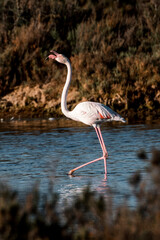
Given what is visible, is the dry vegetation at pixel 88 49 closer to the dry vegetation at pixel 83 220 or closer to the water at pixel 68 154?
the water at pixel 68 154

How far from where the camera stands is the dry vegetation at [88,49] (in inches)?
662

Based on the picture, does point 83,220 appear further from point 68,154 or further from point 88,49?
point 88,49

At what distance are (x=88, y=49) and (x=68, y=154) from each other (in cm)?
1033

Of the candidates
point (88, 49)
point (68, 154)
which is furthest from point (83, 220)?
point (88, 49)

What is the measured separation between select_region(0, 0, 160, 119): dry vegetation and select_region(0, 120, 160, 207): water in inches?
62.5

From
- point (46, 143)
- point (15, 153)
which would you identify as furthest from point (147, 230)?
→ point (46, 143)

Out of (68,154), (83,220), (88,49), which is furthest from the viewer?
Result: (88,49)

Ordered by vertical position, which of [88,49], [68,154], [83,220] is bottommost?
[68,154]

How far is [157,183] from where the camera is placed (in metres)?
3.84

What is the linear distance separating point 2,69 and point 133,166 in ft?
34.4

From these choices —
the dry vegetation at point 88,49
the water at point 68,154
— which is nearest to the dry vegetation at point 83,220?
the water at point 68,154

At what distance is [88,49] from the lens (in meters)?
20.4

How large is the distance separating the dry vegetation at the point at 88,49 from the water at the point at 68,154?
1.59 meters

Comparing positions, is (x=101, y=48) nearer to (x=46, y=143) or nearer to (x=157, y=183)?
(x=46, y=143)
